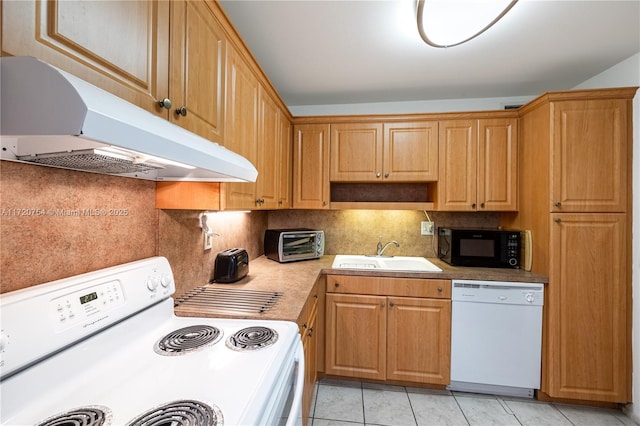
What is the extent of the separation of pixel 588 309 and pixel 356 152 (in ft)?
6.32

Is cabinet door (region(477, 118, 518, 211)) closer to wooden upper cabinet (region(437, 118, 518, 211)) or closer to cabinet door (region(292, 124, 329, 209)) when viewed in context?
wooden upper cabinet (region(437, 118, 518, 211))

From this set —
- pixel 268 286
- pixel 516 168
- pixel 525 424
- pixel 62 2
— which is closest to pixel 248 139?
pixel 268 286

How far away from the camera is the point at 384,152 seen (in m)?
2.34

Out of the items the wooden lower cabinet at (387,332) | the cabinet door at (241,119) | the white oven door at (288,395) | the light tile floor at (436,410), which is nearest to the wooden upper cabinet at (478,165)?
the wooden lower cabinet at (387,332)

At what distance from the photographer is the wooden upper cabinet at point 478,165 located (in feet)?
7.15

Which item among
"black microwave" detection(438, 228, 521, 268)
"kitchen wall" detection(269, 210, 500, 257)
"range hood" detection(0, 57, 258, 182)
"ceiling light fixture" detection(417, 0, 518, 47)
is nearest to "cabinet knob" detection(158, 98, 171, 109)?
"range hood" detection(0, 57, 258, 182)

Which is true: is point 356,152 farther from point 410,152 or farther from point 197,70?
point 197,70

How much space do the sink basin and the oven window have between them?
0.85ft

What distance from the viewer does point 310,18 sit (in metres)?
1.50

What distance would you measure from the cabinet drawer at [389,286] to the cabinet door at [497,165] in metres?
0.77

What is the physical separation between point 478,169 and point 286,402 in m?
2.14

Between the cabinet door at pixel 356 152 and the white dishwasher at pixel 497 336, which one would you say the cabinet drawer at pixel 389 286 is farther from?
the cabinet door at pixel 356 152

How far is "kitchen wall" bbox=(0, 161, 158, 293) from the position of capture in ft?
2.32

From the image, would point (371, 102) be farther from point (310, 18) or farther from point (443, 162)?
point (310, 18)
